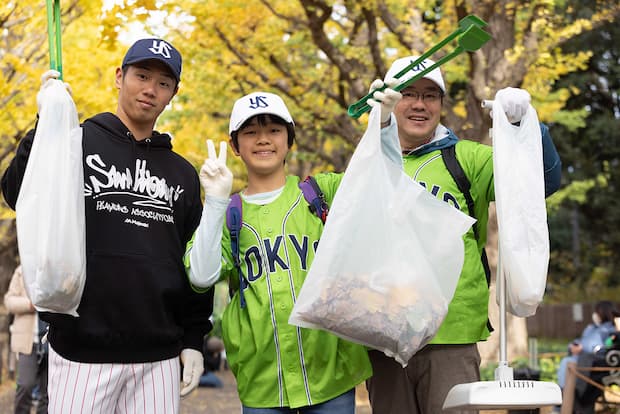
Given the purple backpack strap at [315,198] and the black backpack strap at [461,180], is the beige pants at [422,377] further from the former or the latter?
the purple backpack strap at [315,198]

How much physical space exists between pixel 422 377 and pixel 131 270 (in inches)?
45.8

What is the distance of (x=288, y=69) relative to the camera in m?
12.1

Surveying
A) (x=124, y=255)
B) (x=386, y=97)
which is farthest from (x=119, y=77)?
(x=386, y=97)

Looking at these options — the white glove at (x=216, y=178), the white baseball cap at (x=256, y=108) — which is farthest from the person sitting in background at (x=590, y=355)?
the white glove at (x=216, y=178)

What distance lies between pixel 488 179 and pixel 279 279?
898 mm

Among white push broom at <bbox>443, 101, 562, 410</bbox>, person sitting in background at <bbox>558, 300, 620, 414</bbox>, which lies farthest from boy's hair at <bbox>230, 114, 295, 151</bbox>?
person sitting in background at <bbox>558, 300, 620, 414</bbox>

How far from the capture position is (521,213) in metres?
2.88

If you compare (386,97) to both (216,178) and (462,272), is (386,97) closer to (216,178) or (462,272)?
(216,178)

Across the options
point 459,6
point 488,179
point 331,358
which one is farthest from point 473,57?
point 331,358

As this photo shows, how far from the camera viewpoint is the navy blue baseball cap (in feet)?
10.4

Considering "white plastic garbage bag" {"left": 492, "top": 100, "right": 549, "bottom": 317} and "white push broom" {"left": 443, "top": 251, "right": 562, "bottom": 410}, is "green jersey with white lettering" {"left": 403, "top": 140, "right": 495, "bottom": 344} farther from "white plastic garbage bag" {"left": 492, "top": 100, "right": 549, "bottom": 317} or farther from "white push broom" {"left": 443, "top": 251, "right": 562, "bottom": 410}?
"white push broom" {"left": 443, "top": 251, "right": 562, "bottom": 410}

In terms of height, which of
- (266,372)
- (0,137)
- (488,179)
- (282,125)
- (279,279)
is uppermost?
(0,137)

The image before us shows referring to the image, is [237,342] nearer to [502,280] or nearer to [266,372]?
[266,372]

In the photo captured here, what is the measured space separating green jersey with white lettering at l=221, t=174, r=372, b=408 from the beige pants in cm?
20
